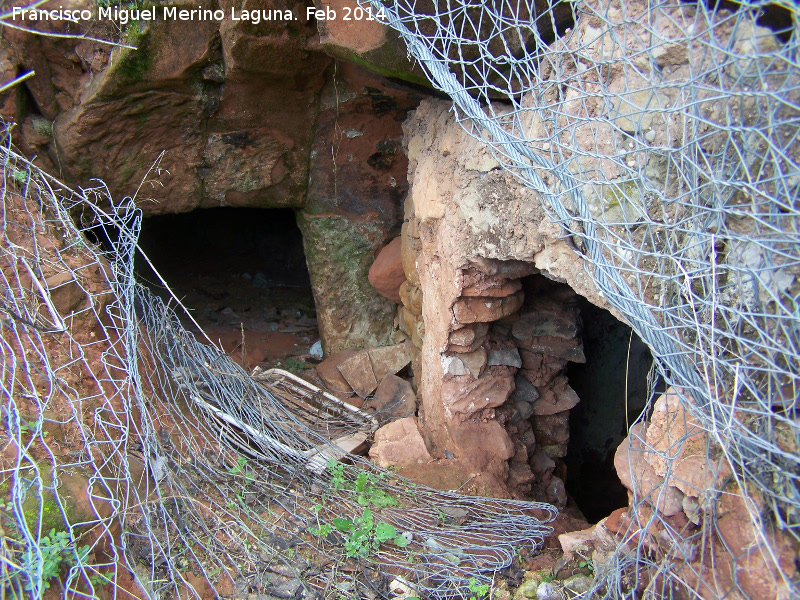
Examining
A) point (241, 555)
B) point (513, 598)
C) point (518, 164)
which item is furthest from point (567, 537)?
point (518, 164)

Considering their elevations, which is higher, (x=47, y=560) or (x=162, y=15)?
(x=162, y=15)

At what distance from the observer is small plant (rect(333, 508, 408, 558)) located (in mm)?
2342

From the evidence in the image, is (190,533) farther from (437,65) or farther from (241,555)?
(437,65)

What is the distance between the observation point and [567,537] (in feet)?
7.29

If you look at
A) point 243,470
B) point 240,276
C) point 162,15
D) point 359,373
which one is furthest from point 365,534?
point 240,276

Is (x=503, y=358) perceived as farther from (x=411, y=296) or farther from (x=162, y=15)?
(x=162, y=15)

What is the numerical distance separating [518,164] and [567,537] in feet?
4.62

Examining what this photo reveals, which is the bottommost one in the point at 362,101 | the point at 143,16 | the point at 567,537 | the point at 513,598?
the point at 513,598

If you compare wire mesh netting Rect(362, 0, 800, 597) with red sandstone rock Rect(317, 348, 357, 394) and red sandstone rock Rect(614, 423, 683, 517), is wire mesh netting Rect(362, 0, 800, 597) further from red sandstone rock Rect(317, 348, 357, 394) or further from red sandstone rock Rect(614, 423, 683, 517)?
red sandstone rock Rect(317, 348, 357, 394)

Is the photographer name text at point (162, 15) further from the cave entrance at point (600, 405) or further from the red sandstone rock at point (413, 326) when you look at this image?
the cave entrance at point (600, 405)

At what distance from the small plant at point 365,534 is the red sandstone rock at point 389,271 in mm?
1615

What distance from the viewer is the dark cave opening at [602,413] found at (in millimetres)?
4047

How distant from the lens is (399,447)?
10.2 ft

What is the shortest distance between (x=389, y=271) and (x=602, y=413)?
1844 millimetres
